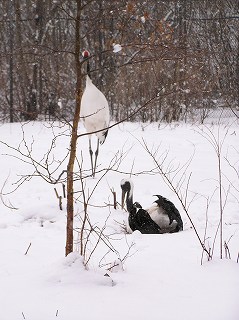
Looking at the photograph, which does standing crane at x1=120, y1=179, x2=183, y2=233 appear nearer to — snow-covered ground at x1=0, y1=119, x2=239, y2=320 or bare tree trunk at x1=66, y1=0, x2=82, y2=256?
snow-covered ground at x1=0, y1=119, x2=239, y2=320

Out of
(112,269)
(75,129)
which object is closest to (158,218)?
(112,269)

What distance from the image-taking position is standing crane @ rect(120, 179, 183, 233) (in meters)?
4.22

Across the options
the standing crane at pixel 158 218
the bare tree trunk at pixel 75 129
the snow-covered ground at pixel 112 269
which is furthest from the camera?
the standing crane at pixel 158 218

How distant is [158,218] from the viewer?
14.9 feet

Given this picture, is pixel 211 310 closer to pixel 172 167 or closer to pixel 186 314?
pixel 186 314

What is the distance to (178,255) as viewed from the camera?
293cm

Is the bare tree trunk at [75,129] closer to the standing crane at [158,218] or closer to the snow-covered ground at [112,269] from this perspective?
the snow-covered ground at [112,269]

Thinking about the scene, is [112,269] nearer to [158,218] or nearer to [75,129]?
[75,129]

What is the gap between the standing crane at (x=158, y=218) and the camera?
13.8 ft

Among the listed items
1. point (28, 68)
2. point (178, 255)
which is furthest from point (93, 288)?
point (28, 68)

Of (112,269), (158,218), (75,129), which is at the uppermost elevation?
(75,129)

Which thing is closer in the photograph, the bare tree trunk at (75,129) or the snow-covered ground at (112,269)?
the snow-covered ground at (112,269)

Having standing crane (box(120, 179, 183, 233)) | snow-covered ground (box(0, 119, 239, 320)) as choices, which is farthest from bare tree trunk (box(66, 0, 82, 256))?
standing crane (box(120, 179, 183, 233))

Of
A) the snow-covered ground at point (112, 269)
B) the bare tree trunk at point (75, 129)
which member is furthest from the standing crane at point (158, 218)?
the bare tree trunk at point (75, 129)
